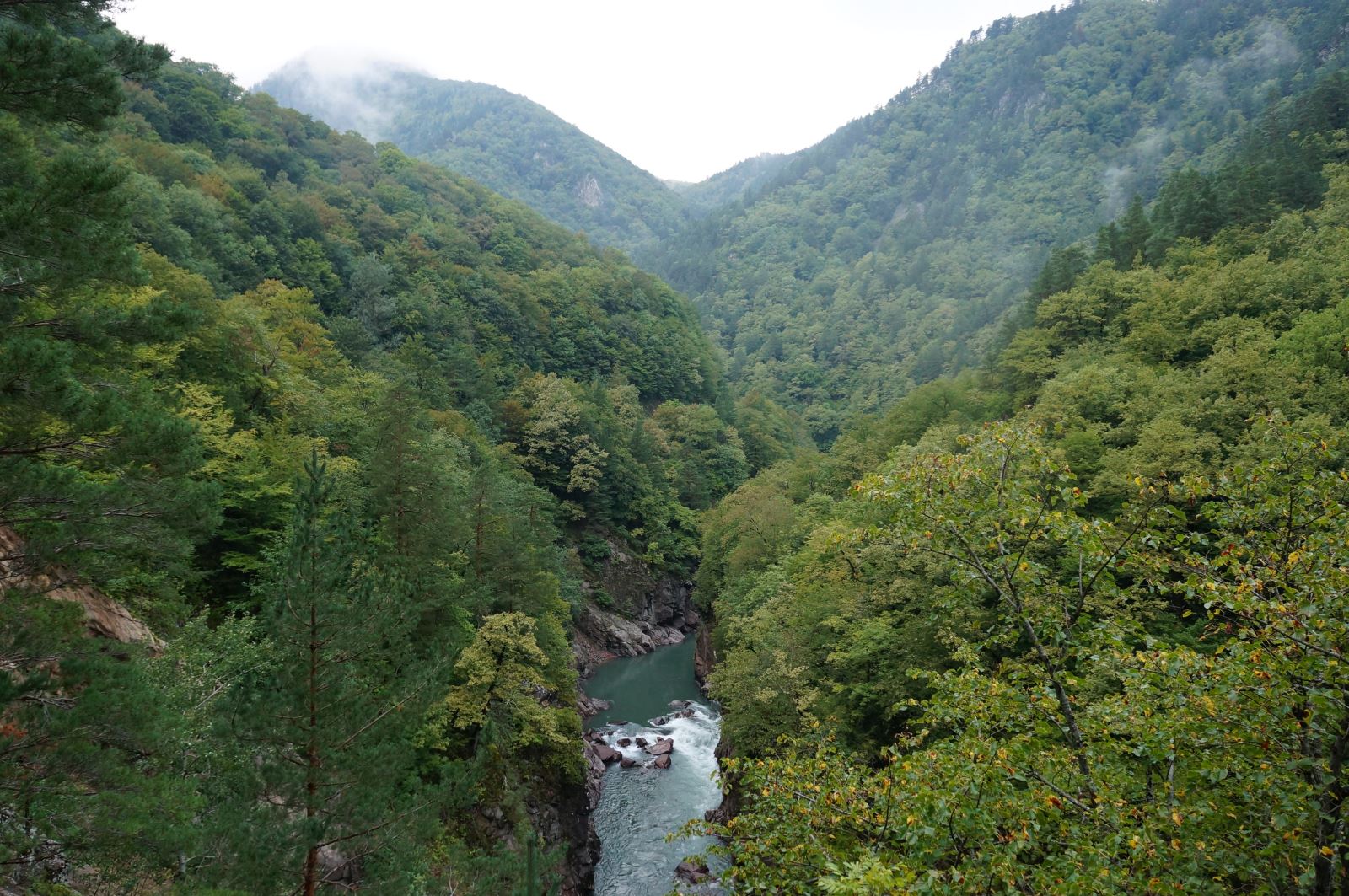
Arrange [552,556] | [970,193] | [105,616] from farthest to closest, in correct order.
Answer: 1. [970,193]
2. [552,556]
3. [105,616]

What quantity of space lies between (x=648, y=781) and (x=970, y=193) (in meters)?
163

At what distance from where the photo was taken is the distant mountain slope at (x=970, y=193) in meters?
112

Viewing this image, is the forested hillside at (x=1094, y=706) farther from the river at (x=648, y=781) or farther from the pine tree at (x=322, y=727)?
the river at (x=648, y=781)

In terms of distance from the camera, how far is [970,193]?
156 meters

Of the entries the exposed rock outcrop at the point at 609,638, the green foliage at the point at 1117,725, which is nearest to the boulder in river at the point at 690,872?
the green foliage at the point at 1117,725

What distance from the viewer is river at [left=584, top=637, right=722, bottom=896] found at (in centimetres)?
2452

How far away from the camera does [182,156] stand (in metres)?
54.0

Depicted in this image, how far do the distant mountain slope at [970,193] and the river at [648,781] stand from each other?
A: 2471 inches

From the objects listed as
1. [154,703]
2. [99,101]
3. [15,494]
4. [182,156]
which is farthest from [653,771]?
[182,156]

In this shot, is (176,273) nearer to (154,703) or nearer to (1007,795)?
(154,703)

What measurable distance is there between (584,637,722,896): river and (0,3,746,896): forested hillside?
2.43m

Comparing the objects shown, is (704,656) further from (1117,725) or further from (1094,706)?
(1117,725)

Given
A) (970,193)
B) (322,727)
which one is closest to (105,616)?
(322,727)

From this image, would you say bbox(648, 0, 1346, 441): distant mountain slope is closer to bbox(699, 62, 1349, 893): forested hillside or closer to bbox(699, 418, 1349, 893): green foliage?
bbox(699, 62, 1349, 893): forested hillside
